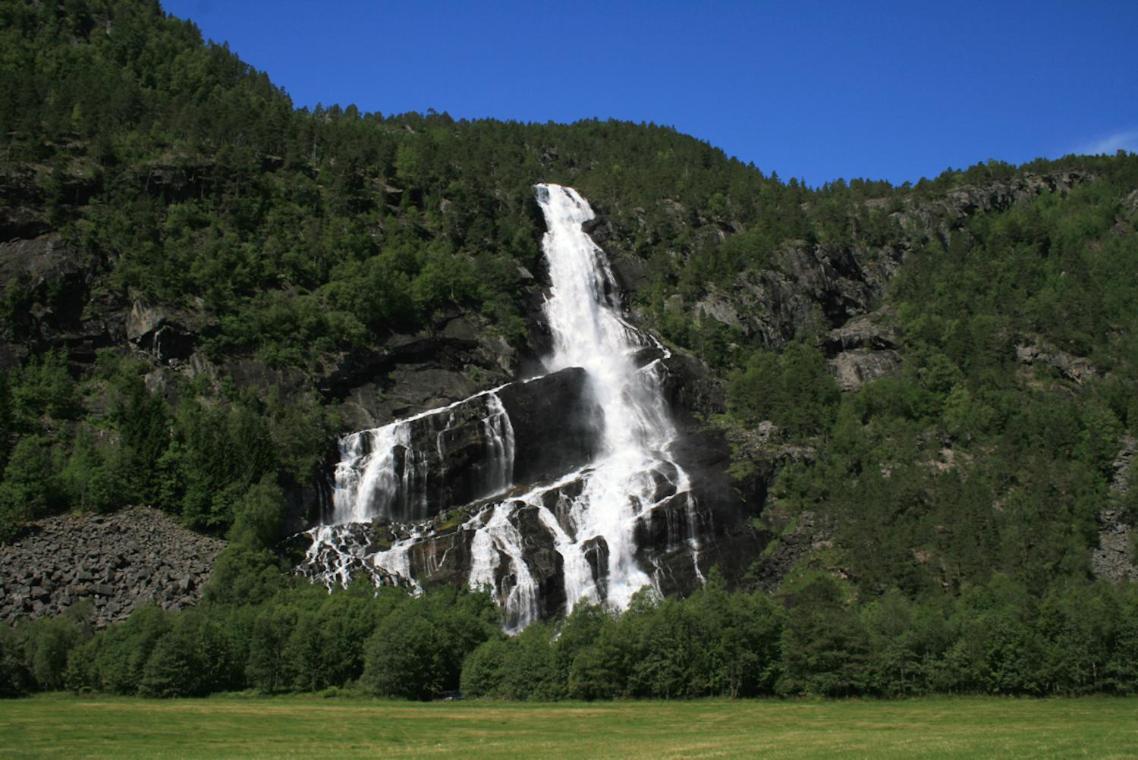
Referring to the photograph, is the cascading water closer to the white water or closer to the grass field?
the white water

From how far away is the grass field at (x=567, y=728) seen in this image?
37219mm

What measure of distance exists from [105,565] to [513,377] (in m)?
44.7

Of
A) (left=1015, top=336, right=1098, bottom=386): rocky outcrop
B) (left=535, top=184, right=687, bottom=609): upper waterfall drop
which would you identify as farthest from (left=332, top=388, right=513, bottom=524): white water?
(left=1015, top=336, right=1098, bottom=386): rocky outcrop

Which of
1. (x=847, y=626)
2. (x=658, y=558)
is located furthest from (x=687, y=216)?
(x=847, y=626)

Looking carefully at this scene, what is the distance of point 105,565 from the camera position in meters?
80.1

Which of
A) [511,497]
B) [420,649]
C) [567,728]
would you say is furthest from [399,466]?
[567,728]

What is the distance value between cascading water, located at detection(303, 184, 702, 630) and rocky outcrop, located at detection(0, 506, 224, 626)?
9664 mm

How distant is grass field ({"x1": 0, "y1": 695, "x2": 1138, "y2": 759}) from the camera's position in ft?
122

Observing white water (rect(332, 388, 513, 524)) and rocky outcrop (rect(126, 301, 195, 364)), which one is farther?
rocky outcrop (rect(126, 301, 195, 364))

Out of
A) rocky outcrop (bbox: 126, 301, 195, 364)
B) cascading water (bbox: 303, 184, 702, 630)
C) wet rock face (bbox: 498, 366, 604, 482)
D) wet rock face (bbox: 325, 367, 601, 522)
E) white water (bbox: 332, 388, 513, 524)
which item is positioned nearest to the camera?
cascading water (bbox: 303, 184, 702, 630)

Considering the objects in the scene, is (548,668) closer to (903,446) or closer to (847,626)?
(847,626)

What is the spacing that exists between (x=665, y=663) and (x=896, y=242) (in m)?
109

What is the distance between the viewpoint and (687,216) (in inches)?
6107

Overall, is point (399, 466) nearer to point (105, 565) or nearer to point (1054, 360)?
point (105, 565)
